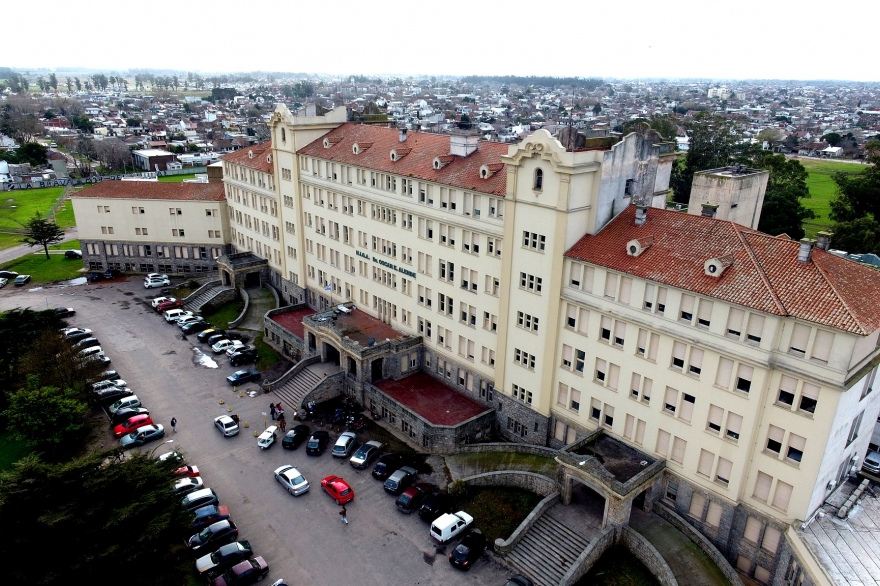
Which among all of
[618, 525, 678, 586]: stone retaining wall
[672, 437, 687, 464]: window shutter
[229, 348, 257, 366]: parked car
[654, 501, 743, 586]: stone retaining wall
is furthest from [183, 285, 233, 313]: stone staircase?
[654, 501, 743, 586]: stone retaining wall

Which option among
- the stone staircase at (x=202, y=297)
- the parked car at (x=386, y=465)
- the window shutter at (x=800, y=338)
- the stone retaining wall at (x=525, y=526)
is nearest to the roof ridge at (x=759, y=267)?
the window shutter at (x=800, y=338)

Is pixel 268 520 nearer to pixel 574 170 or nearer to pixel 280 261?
pixel 574 170

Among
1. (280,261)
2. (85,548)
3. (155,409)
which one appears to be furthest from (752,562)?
(280,261)

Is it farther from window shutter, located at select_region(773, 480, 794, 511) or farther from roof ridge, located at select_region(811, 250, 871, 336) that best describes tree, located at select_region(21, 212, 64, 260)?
roof ridge, located at select_region(811, 250, 871, 336)

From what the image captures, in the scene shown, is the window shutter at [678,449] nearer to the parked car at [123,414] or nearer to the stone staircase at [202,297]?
the parked car at [123,414]

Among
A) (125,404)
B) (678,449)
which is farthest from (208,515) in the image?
(678,449)

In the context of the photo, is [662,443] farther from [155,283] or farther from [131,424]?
[155,283]
